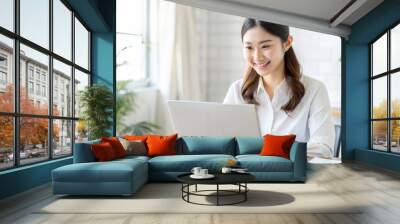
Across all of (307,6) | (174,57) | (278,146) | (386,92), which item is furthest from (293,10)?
(174,57)

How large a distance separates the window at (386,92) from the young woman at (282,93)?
102 cm

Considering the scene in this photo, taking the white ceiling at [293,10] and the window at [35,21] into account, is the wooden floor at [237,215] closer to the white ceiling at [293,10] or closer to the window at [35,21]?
the window at [35,21]

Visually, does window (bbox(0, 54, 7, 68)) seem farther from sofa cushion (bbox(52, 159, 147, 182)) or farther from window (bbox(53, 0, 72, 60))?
window (bbox(53, 0, 72, 60))

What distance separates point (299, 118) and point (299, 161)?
267cm

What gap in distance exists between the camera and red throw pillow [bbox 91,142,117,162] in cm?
538

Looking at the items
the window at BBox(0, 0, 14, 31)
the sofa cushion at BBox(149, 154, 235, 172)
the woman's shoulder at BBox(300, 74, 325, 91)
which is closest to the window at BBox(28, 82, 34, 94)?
the window at BBox(0, 0, 14, 31)

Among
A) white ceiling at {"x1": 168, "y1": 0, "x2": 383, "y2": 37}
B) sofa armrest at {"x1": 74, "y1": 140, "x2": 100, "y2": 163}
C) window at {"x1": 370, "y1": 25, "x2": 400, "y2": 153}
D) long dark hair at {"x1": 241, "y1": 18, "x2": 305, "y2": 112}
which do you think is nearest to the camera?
sofa armrest at {"x1": 74, "y1": 140, "x2": 100, "y2": 163}

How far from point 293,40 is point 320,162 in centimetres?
292

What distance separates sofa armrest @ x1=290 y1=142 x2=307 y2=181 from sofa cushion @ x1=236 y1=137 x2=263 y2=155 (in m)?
0.76

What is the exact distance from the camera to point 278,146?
20.1ft

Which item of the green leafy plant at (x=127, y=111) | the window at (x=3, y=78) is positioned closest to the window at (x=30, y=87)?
the window at (x=3, y=78)

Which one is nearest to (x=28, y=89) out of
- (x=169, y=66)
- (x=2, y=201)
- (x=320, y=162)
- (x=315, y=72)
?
(x=2, y=201)

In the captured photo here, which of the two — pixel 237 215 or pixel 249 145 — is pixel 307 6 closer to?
pixel 249 145

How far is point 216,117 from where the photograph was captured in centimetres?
773
